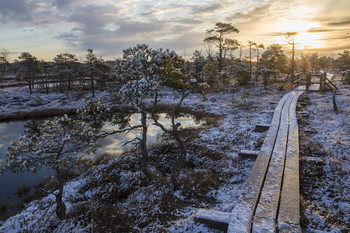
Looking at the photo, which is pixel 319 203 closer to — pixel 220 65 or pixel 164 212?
pixel 164 212

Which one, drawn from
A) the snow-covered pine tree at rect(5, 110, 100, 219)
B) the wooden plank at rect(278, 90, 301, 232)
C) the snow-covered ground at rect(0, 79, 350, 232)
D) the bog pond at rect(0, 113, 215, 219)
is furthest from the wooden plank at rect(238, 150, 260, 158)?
the snow-covered pine tree at rect(5, 110, 100, 219)

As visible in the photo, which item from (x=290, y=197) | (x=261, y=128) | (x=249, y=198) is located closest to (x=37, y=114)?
(x=261, y=128)

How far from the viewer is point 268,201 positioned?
5.38 m

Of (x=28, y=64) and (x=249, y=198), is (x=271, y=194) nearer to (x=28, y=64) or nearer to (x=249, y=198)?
(x=249, y=198)

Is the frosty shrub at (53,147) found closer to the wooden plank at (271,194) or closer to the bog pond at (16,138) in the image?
the bog pond at (16,138)

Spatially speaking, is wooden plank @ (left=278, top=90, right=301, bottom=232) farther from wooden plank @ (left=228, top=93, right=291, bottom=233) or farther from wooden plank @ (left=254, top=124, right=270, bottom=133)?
wooden plank @ (left=254, top=124, right=270, bottom=133)

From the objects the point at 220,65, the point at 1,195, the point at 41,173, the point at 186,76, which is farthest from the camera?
the point at 220,65

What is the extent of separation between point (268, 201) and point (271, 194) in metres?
0.35

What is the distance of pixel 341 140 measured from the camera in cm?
1009

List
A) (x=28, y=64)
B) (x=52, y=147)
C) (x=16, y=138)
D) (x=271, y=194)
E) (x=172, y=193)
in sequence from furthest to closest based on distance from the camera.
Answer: (x=28, y=64) → (x=16, y=138) → (x=172, y=193) → (x=52, y=147) → (x=271, y=194)

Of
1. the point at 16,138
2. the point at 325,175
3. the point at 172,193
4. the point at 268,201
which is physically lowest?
the point at 16,138

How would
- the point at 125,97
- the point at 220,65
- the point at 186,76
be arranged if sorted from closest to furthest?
the point at 125,97 < the point at 186,76 < the point at 220,65

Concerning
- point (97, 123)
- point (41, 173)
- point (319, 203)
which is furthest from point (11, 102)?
point (319, 203)

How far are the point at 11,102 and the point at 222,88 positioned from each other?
1456 inches
